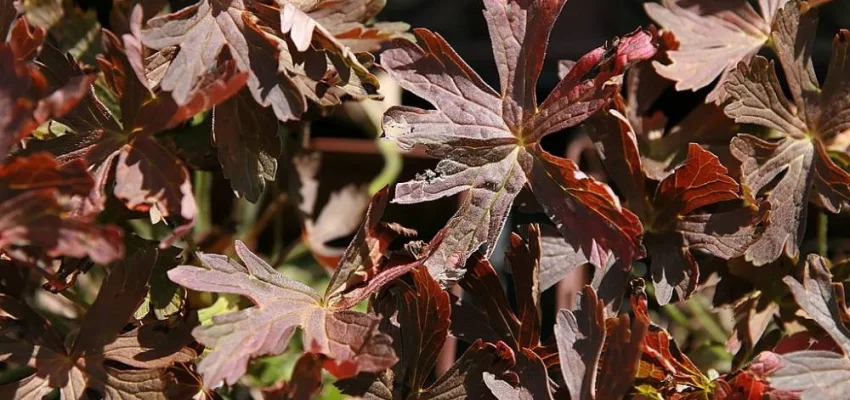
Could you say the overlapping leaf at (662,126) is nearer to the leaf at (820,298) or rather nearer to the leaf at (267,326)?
the leaf at (820,298)

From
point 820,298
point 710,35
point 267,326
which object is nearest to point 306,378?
point 267,326

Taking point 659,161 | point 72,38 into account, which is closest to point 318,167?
point 72,38

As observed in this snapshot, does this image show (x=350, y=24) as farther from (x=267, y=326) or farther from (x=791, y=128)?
(x=791, y=128)

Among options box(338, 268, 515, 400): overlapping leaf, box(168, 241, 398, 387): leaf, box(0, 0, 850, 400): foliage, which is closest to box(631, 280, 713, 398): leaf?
box(0, 0, 850, 400): foliage

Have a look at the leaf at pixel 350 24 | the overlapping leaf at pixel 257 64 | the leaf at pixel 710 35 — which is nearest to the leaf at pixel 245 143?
the overlapping leaf at pixel 257 64

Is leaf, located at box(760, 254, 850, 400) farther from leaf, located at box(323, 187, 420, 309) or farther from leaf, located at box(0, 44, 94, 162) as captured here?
leaf, located at box(0, 44, 94, 162)

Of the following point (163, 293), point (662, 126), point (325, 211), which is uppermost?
point (662, 126)
